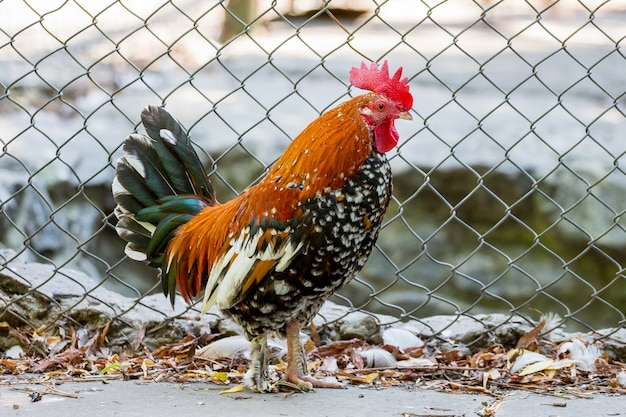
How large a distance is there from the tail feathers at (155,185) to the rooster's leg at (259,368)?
572 millimetres

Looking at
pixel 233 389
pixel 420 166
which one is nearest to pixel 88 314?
pixel 233 389

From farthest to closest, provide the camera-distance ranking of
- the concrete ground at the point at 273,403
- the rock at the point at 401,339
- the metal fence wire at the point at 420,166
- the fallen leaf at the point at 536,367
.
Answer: the metal fence wire at the point at 420,166 < the rock at the point at 401,339 < the fallen leaf at the point at 536,367 < the concrete ground at the point at 273,403

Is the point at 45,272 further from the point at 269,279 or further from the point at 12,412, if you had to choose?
the point at 269,279

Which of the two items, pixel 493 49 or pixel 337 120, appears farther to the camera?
pixel 493 49

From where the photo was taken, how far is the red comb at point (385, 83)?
3.12m

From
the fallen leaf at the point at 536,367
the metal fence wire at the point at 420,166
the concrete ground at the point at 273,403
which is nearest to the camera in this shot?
the concrete ground at the point at 273,403

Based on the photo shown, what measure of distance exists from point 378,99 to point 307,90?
538cm

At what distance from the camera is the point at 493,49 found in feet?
34.9

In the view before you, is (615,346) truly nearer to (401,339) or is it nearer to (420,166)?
(401,339)

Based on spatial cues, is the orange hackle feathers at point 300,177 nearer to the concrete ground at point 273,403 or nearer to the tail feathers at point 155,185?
the tail feathers at point 155,185

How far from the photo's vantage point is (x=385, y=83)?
3139 mm

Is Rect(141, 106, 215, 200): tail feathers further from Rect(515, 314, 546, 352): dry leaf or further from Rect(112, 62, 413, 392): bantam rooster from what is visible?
Rect(515, 314, 546, 352): dry leaf

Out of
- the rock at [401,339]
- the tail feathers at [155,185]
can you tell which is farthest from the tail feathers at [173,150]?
the rock at [401,339]

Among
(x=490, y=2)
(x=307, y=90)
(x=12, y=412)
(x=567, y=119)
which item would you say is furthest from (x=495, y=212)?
(x=490, y=2)
